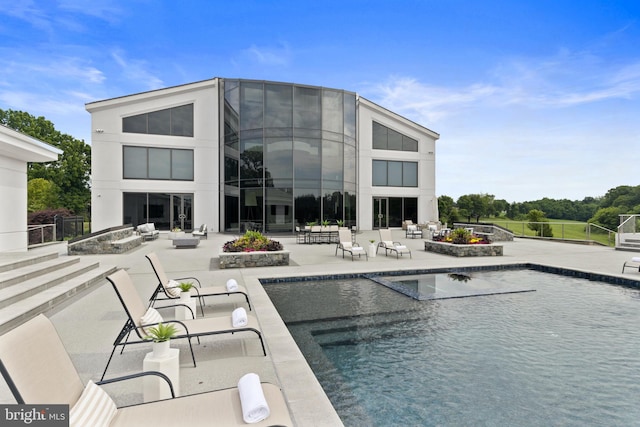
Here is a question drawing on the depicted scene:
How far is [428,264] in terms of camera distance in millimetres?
10117

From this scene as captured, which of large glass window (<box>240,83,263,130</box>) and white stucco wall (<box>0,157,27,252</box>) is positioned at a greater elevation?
large glass window (<box>240,83,263,130</box>)

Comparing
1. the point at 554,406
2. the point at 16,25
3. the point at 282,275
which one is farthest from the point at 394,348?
the point at 16,25

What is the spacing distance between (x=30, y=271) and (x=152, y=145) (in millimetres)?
16543

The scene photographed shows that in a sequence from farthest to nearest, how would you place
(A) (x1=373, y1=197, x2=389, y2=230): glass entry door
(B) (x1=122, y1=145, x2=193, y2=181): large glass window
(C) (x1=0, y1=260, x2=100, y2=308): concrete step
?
(A) (x1=373, y1=197, x2=389, y2=230): glass entry door < (B) (x1=122, y1=145, x2=193, y2=181): large glass window < (C) (x1=0, y1=260, x2=100, y2=308): concrete step

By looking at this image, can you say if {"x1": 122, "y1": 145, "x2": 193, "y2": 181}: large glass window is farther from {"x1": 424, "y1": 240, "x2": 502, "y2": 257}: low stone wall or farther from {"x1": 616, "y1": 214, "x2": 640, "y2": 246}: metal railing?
{"x1": 616, "y1": 214, "x2": 640, "y2": 246}: metal railing

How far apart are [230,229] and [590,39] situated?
82.5 feet

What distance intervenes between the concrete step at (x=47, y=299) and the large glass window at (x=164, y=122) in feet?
51.1

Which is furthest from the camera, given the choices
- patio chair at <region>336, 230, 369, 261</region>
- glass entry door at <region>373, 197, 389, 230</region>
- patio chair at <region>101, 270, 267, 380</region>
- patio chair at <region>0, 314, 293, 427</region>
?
glass entry door at <region>373, 197, 389, 230</region>

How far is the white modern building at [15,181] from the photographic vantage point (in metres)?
9.31

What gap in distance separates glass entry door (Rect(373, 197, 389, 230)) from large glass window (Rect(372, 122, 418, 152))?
13.8ft

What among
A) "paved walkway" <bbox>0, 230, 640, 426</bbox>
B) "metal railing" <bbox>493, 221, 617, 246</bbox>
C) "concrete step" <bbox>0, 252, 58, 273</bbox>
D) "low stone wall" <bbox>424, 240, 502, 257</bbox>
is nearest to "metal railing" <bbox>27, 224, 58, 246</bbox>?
"concrete step" <bbox>0, 252, 58, 273</bbox>

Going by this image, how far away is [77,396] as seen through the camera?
206cm

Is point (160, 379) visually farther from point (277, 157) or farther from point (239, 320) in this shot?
point (277, 157)

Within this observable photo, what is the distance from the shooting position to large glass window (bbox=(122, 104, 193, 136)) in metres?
21.3
